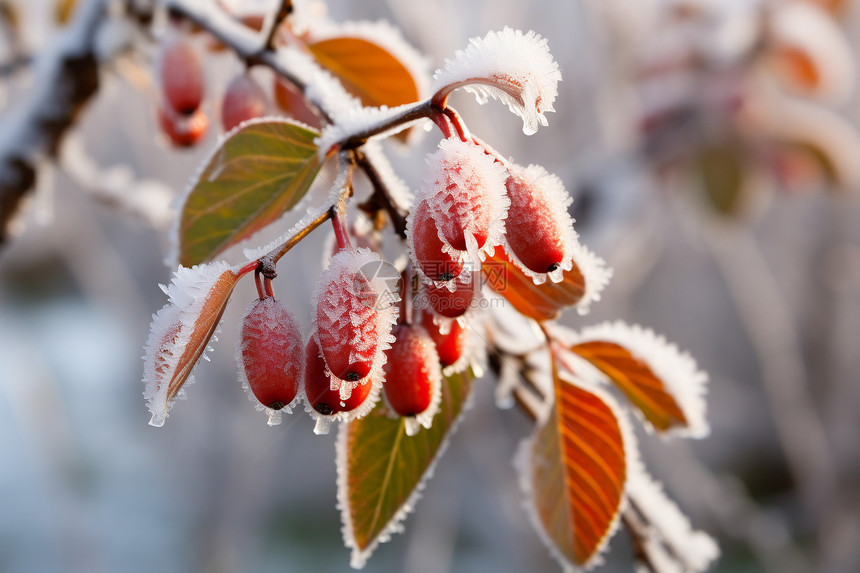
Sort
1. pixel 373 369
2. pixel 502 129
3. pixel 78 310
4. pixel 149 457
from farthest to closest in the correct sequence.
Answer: pixel 78 310 → pixel 149 457 → pixel 502 129 → pixel 373 369

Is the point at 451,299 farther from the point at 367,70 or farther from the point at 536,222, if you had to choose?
the point at 367,70

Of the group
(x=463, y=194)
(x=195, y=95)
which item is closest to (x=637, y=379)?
(x=463, y=194)

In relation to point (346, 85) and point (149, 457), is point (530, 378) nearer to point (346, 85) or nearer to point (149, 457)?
point (346, 85)

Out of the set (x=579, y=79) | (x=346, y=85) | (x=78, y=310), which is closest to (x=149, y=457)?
(x=78, y=310)

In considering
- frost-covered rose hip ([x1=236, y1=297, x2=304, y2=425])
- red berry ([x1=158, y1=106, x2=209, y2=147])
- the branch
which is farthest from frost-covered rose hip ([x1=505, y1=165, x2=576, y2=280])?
the branch

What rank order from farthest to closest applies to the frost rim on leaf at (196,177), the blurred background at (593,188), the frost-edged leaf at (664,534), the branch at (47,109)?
the blurred background at (593,188) < the branch at (47,109) < the frost-edged leaf at (664,534) < the frost rim on leaf at (196,177)

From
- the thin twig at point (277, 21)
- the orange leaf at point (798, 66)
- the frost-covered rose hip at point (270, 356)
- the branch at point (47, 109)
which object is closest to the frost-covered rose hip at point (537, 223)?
the frost-covered rose hip at point (270, 356)

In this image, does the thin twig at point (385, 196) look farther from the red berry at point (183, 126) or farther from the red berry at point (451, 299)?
the red berry at point (183, 126)
